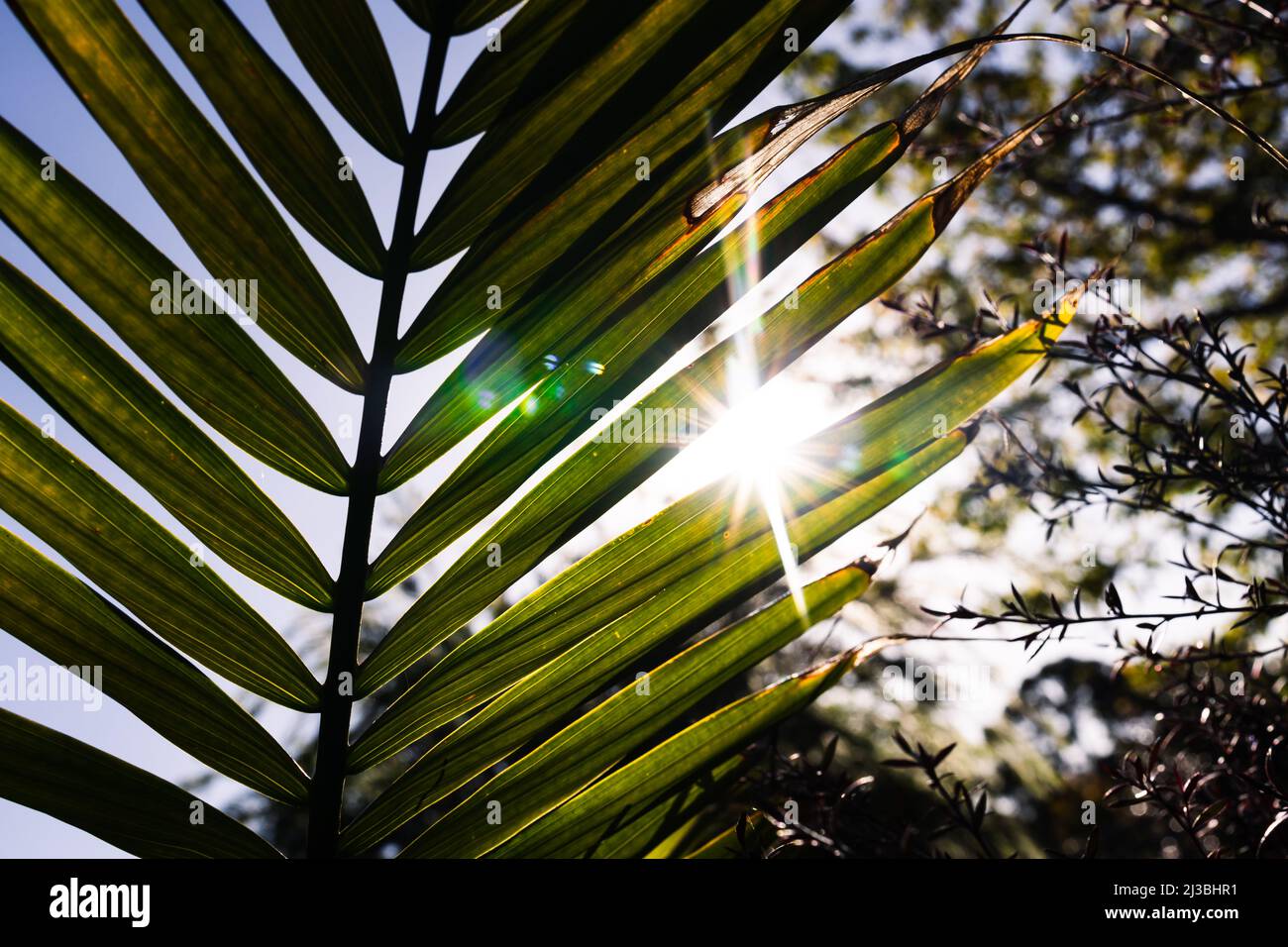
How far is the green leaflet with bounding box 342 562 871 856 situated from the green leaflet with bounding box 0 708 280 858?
0.52ft

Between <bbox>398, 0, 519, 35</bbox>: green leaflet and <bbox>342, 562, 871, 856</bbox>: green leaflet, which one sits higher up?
<bbox>398, 0, 519, 35</bbox>: green leaflet

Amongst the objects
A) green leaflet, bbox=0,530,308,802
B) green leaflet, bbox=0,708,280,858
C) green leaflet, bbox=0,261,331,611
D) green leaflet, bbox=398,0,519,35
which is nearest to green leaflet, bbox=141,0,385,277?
green leaflet, bbox=398,0,519,35

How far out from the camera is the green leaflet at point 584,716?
0.88 metres

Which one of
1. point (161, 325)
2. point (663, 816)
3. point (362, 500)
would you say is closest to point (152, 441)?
point (161, 325)

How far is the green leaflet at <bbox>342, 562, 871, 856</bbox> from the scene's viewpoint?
881mm

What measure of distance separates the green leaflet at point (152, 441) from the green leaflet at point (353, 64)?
41 cm

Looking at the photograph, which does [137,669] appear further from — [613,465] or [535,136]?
[535,136]

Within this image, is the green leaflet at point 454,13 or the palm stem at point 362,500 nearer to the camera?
the palm stem at point 362,500

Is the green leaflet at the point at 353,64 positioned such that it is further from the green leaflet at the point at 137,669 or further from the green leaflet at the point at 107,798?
the green leaflet at the point at 107,798

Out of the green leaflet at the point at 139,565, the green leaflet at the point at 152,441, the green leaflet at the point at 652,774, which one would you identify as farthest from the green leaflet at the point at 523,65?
the green leaflet at the point at 652,774

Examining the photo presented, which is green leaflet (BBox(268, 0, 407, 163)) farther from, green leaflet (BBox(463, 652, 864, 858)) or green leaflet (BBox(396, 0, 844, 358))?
green leaflet (BBox(463, 652, 864, 858))

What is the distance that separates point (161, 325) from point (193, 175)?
17 centimetres

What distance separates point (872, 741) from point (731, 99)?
396 centimetres

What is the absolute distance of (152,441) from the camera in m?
0.85
